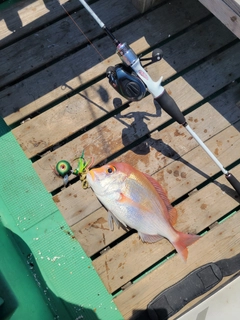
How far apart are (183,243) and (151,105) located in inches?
45.5

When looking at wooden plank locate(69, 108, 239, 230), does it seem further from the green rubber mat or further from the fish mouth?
the green rubber mat

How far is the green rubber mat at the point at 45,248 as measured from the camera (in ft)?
8.89

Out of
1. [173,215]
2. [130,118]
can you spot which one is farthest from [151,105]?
[173,215]

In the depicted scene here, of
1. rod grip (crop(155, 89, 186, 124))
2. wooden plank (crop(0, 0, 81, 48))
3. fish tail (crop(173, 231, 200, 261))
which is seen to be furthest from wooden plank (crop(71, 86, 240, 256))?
wooden plank (crop(0, 0, 81, 48))

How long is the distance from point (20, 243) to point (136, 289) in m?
1.02

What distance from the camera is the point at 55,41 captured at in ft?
9.54

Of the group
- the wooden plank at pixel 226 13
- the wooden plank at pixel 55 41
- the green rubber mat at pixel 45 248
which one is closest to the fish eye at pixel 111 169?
the green rubber mat at pixel 45 248

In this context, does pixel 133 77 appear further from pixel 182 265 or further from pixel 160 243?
pixel 182 265

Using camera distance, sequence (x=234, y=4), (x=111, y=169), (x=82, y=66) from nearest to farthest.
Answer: (x=234, y=4) → (x=111, y=169) → (x=82, y=66)

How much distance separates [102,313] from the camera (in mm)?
2709

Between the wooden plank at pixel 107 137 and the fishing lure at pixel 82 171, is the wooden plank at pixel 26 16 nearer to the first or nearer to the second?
the wooden plank at pixel 107 137

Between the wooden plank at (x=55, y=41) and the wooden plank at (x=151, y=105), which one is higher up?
the wooden plank at (x=55, y=41)

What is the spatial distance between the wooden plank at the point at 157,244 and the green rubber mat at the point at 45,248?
17 cm

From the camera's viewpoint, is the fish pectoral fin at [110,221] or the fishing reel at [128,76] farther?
the fish pectoral fin at [110,221]
